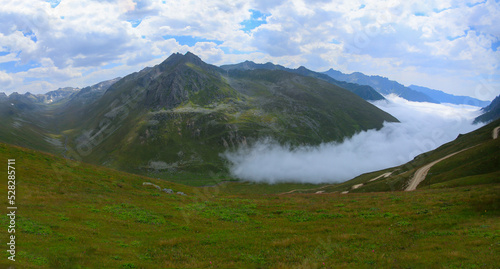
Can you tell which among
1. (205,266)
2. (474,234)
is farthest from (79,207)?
(474,234)

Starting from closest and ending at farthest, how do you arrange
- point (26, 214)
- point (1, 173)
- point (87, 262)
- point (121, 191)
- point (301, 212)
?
point (87, 262) → point (26, 214) → point (301, 212) → point (1, 173) → point (121, 191)

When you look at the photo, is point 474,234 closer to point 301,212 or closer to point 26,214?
point 301,212

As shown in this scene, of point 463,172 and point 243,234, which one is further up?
point 243,234

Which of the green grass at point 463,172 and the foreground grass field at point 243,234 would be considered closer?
the foreground grass field at point 243,234

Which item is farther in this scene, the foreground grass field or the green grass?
the green grass

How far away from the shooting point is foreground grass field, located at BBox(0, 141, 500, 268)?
16656 millimetres

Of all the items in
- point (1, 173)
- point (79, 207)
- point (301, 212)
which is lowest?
point (301, 212)

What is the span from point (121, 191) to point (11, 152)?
22.2 m

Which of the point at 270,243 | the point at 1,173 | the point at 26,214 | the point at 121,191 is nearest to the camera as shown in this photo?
the point at 270,243

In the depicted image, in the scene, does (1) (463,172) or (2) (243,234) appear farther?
(1) (463,172)

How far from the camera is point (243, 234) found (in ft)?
77.5

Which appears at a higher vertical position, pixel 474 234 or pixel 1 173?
pixel 1 173

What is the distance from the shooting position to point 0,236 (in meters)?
18.3

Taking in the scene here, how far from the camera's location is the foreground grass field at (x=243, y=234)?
1666cm
